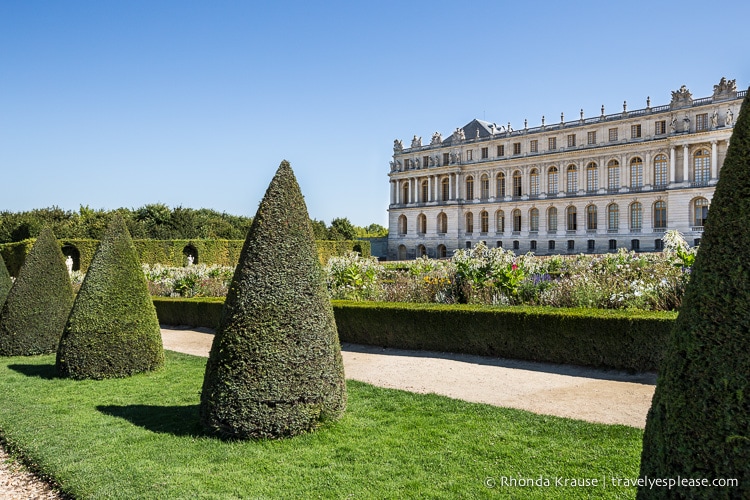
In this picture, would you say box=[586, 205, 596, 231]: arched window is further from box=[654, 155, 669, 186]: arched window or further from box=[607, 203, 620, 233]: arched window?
box=[654, 155, 669, 186]: arched window

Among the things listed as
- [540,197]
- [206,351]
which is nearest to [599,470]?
[206,351]

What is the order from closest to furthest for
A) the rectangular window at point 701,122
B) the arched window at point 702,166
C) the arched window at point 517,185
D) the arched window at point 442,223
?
the rectangular window at point 701,122
the arched window at point 702,166
the arched window at point 517,185
the arched window at point 442,223

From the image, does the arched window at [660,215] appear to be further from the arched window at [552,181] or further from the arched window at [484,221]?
the arched window at [484,221]

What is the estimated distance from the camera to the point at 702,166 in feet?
133

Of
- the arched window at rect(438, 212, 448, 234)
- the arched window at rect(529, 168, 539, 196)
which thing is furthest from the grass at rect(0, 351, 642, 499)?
the arched window at rect(438, 212, 448, 234)

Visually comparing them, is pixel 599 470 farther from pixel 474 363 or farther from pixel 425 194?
pixel 425 194

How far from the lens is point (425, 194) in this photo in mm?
58250

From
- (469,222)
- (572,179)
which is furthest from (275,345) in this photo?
(469,222)

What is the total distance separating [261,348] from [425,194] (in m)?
54.6

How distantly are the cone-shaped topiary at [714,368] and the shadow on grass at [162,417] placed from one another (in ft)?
12.4

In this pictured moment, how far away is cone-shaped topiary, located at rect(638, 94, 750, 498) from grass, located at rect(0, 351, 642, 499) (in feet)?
5.23

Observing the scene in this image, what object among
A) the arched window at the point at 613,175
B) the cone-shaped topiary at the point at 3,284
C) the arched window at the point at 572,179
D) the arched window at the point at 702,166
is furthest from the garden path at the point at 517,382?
the arched window at the point at 572,179

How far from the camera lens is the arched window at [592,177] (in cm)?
4659

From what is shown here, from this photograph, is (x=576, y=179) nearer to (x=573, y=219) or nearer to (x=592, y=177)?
(x=592, y=177)
